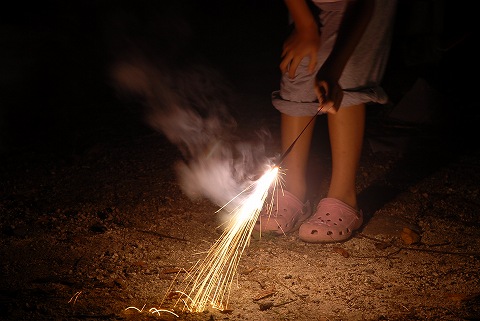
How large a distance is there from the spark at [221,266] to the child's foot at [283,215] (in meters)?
0.07

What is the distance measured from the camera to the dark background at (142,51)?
203 inches

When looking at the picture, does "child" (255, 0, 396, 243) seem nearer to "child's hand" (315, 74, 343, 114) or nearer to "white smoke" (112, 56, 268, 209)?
"child's hand" (315, 74, 343, 114)

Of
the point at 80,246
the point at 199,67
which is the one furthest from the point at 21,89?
the point at 80,246

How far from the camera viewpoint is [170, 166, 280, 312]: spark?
2412 millimetres

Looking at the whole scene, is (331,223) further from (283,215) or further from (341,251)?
(283,215)

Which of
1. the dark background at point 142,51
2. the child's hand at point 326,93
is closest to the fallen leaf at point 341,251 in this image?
the child's hand at point 326,93

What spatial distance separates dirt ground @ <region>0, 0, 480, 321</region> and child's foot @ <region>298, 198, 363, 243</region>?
0.05 m

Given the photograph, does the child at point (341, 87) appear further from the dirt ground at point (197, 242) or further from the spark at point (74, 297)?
the spark at point (74, 297)

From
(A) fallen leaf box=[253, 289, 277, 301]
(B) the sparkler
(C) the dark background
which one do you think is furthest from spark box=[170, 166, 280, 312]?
(C) the dark background

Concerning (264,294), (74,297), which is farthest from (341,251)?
(74,297)

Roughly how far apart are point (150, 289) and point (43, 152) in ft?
7.64

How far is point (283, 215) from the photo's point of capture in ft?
10.2

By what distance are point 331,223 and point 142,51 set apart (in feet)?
17.4

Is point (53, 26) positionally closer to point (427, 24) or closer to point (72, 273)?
point (427, 24)
